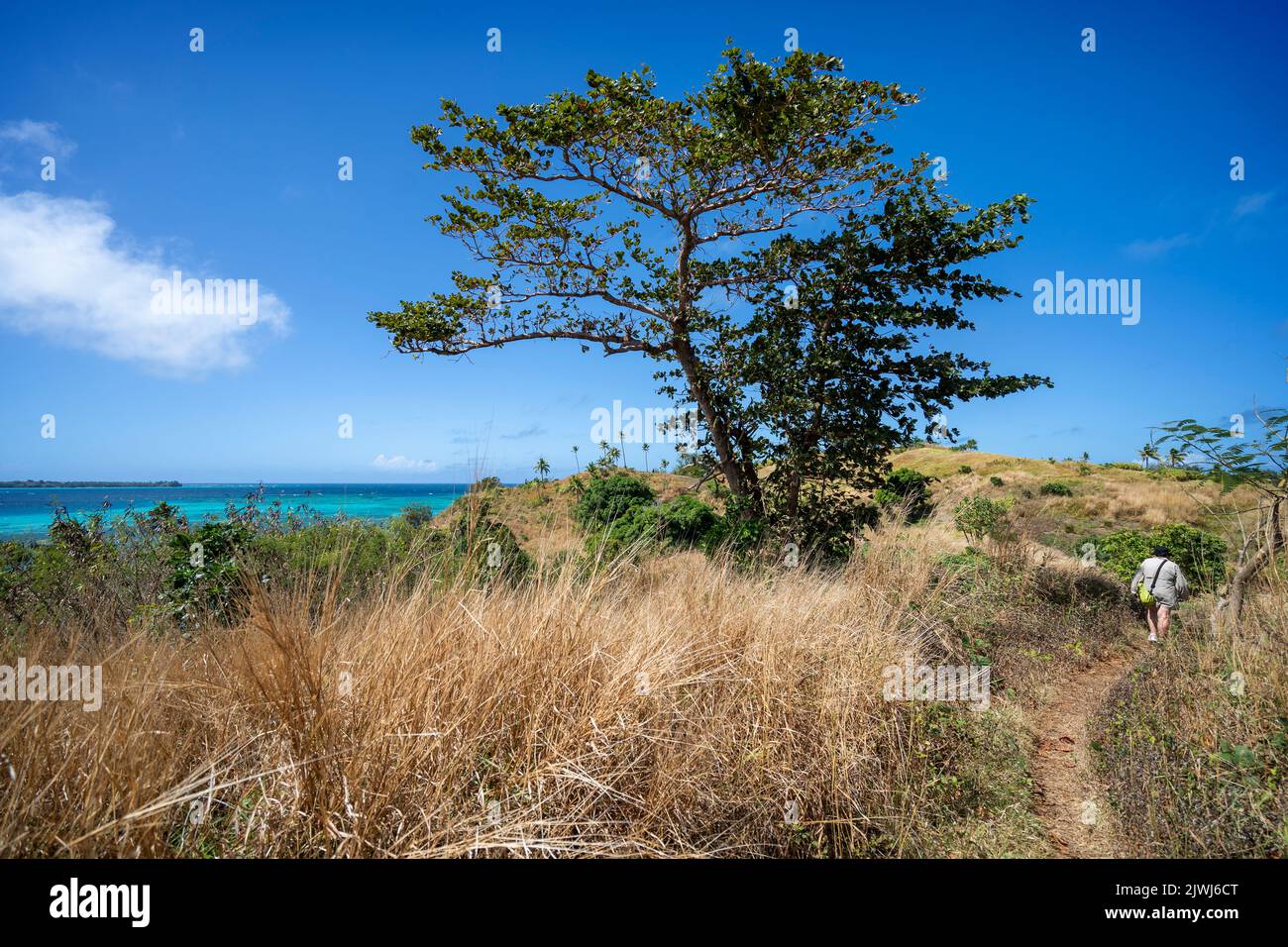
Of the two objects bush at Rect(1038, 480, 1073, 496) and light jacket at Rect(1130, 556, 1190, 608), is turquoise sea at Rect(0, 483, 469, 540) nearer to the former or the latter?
light jacket at Rect(1130, 556, 1190, 608)

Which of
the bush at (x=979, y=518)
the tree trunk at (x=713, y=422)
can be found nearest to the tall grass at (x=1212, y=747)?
the bush at (x=979, y=518)

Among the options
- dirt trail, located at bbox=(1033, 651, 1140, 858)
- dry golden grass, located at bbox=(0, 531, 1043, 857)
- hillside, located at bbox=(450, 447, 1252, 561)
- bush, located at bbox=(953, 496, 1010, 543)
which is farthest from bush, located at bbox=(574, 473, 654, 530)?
dirt trail, located at bbox=(1033, 651, 1140, 858)

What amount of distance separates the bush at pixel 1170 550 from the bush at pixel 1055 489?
10572 millimetres

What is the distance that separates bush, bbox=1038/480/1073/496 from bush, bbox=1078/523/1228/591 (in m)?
10.6

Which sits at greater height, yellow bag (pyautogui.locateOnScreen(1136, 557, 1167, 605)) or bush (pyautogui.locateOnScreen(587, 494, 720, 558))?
bush (pyautogui.locateOnScreen(587, 494, 720, 558))

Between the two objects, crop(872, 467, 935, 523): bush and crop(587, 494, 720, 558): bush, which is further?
crop(872, 467, 935, 523): bush

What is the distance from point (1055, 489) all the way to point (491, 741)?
2231cm

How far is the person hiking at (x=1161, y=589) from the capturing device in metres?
6.73

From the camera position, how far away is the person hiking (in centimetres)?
673

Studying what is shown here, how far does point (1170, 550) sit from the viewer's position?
8.74 m

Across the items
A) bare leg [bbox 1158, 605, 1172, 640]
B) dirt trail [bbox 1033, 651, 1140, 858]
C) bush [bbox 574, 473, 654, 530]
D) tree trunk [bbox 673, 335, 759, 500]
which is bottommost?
dirt trail [bbox 1033, 651, 1140, 858]

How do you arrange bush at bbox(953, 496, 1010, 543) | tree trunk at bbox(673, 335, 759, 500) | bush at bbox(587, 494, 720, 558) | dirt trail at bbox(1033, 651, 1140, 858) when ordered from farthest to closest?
bush at bbox(953, 496, 1010, 543), tree trunk at bbox(673, 335, 759, 500), bush at bbox(587, 494, 720, 558), dirt trail at bbox(1033, 651, 1140, 858)

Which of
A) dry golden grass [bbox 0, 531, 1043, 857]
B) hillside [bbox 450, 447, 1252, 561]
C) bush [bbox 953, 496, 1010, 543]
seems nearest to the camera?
dry golden grass [bbox 0, 531, 1043, 857]

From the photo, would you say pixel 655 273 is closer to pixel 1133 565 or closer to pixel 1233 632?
pixel 1233 632
